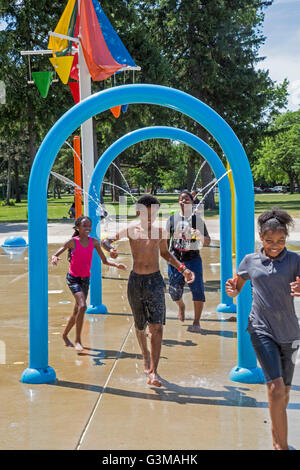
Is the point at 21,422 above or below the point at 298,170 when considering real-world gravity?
below

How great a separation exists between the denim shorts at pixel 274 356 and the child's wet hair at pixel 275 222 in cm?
68

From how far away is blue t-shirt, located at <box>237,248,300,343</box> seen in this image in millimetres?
3424

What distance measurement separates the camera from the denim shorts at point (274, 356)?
336 cm

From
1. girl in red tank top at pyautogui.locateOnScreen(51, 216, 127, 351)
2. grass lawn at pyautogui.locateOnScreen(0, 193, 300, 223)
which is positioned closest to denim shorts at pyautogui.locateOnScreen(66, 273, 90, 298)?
girl in red tank top at pyautogui.locateOnScreen(51, 216, 127, 351)

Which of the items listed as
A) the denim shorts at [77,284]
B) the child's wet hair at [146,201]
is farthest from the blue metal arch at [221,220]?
the child's wet hair at [146,201]

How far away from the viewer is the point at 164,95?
16.5 ft

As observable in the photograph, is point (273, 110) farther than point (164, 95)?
Yes

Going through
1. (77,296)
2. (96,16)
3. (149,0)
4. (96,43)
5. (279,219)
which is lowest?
(77,296)

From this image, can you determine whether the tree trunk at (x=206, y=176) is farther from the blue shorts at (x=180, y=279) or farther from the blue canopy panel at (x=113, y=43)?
the blue shorts at (x=180, y=279)

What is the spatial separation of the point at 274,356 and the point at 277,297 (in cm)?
37

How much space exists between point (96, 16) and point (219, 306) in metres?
5.48
